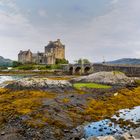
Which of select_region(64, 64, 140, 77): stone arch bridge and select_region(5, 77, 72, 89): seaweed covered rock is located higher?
select_region(64, 64, 140, 77): stone arch bridge

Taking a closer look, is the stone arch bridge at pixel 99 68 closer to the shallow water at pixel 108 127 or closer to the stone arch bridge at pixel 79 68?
the stone arch bridge at pixel 79 68

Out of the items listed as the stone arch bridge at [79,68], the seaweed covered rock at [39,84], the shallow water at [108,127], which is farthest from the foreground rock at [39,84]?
the stone arch bridge at [79,68]

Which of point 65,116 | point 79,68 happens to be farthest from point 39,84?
point 79,68

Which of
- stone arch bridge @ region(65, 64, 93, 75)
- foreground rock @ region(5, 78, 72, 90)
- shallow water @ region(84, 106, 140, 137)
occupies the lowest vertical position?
shallow water @ region(84, 106, 140, 137)

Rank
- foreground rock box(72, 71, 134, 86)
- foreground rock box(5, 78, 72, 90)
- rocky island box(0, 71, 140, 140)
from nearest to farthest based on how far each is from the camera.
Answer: rocky island box(0, 71, 140, 140)
foreground rock box(5, 78, 72, 90)
foreground rock box(72, 71, 134, 86)

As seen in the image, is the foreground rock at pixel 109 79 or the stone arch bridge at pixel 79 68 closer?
the foreground rock at pixel 109 79

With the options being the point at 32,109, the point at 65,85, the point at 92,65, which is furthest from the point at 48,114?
the point at 92,65

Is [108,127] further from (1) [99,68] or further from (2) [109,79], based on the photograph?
(1) [99,68]

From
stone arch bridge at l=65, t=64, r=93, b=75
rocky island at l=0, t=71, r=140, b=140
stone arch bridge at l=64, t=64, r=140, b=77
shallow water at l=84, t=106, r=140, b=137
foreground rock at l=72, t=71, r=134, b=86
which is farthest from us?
stone arch bridge at l=65, t=64, r=93, b=75

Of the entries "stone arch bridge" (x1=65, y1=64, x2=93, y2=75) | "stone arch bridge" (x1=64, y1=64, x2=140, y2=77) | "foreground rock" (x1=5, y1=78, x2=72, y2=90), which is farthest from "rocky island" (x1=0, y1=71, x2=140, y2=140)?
"stone arch bridge" (x1=65, y1=64, x2=93, y2=75)

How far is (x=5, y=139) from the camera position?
22484mm

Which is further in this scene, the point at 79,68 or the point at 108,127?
the point at 79,68

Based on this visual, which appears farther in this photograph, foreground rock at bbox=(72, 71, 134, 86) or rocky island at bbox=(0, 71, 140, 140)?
foreground rock at bbox=(72, 71, 134, 86)

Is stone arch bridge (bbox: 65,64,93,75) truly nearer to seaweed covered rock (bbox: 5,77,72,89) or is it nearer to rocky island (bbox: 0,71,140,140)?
seaweed covered rock (bbox: 5,77,72,89)
